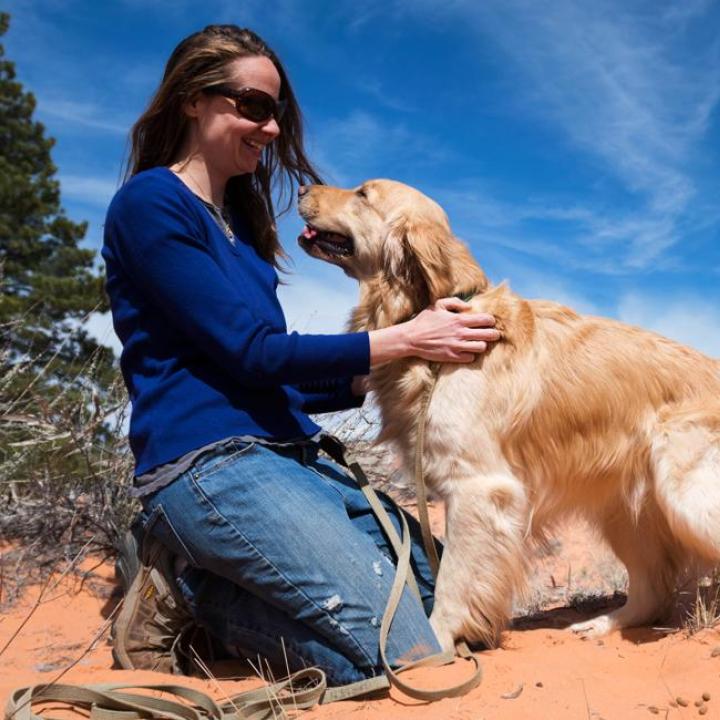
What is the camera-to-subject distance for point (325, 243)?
3828 millimetres

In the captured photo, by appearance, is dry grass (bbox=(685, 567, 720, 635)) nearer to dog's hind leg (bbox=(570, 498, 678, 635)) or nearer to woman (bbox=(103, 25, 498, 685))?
dog's hind leg (bbox=(570, 498, 678, 635))

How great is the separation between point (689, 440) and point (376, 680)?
5.36 feet

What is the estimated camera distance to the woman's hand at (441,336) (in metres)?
3.14

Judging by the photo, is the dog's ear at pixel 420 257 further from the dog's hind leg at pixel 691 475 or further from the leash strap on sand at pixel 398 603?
the dog's hind leg at pixel 691 475

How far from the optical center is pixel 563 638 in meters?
3.32

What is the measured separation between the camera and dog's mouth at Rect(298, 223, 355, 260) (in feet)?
12.5

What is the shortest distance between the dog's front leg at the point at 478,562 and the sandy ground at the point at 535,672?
15 cm

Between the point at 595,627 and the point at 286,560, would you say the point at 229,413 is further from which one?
the point at 595,627

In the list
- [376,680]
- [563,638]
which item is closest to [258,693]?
[376,680]

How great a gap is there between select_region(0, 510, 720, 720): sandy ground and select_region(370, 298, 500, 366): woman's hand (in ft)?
4.02

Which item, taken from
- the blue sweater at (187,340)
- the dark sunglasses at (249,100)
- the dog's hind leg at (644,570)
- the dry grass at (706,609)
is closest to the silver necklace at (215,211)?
the blue sweater at (187,340)

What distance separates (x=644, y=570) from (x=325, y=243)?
2.21m

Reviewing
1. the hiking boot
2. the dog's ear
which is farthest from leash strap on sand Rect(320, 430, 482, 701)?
the hiking boot

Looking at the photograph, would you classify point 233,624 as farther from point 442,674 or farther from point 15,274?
point 15,274
